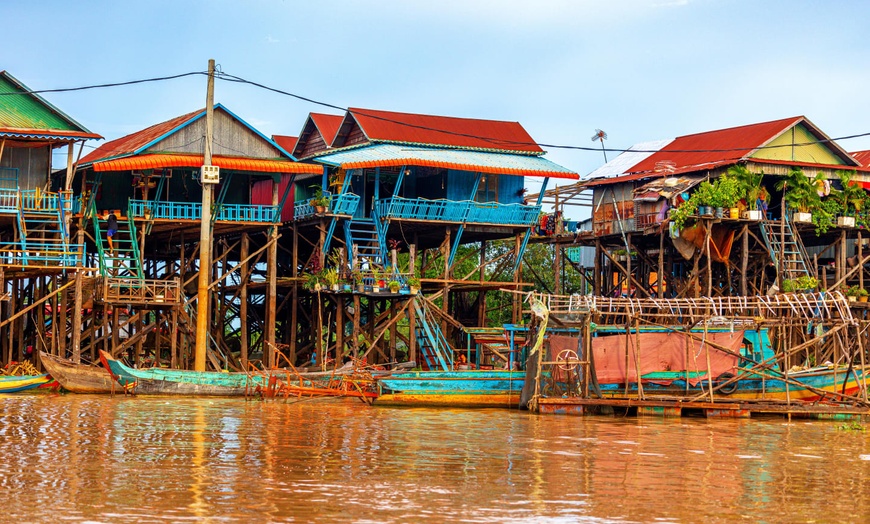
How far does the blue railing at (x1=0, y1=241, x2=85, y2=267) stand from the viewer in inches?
1252

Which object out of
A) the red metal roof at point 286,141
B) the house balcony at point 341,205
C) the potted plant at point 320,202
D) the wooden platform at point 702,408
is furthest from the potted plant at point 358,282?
the red metal roof at point 286,141

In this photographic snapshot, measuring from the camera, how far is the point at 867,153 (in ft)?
162

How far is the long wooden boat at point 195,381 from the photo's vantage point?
99.6 feet

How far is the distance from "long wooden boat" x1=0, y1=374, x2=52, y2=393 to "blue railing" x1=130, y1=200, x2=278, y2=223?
574 centimetres

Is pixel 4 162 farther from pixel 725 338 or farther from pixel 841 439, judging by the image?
pixel 841 439

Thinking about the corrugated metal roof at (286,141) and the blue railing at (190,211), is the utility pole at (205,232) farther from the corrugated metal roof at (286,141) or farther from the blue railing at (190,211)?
the corrugated metal roof at (286,141)

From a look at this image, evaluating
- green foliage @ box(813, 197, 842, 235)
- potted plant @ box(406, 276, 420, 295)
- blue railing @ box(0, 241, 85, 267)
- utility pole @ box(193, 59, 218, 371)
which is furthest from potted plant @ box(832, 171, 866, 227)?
blue railing @ box(0, 241, 85, 267)

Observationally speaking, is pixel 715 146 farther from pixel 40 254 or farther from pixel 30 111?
pixel 40 254

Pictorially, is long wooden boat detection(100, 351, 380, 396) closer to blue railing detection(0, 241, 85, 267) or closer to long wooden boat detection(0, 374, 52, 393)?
long wooden boat detection(0, 374, 52, 393)

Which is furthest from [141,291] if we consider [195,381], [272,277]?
[272,277]

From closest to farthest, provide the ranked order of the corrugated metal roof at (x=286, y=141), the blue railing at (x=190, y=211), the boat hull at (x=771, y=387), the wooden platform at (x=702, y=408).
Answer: the wooden platform at (x=702, y=408)
the boat hull at (x=771, y=387)
the blue railing at (x=190, y=211)
the corrugated metal roof at (x=286, y=141)

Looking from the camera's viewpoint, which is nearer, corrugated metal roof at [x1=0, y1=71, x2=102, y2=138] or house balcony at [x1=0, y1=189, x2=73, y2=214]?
house balcony at [x1=0, y1=189, x2=73, y2=214]

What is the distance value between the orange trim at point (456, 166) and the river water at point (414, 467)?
1057 centimetres

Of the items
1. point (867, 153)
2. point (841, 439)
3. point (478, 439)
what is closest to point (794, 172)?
point (867, 153)
